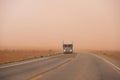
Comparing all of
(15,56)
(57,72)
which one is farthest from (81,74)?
(15,56)

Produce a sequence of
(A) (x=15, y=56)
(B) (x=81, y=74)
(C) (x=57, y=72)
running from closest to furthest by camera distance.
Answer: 1. (B) (x=81, y=74)
2. (C) (x=57, y=72)
3. (A) (x=15, y=56)

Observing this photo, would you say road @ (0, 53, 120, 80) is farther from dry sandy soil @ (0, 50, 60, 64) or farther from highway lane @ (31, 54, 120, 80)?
dry sandy soil @ (0, 50, 60, 64)

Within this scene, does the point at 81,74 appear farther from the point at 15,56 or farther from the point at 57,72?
the point at 15,56

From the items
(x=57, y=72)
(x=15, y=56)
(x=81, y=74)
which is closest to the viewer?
(x=81, y=74)

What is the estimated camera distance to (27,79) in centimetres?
1420

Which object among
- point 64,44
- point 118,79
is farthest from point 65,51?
point 118,79

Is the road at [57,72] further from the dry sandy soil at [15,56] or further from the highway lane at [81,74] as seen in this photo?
the dry sandy soil at [15,56]

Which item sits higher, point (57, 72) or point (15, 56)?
point (15, 56)

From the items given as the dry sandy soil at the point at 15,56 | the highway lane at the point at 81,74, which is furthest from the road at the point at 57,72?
the dry sandy soil at the point at 15,56

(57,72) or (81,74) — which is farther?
(57,72)

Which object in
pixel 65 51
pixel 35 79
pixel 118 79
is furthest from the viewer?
pixel 65 51

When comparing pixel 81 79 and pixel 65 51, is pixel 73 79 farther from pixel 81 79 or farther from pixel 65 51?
pixel 65 51

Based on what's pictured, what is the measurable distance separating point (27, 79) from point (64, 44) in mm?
61682

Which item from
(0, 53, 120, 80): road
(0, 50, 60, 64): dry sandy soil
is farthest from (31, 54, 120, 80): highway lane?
(0, 50, 60, 64): dry sandy soil
